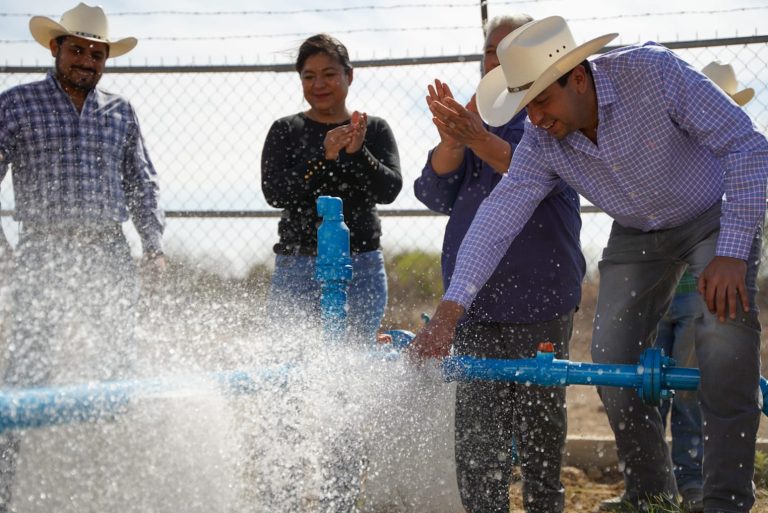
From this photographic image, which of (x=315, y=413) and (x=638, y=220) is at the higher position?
(x=638, y=220)

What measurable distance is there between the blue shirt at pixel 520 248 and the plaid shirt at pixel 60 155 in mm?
1470

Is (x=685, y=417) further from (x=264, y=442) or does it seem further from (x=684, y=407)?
(x=264, y=442)

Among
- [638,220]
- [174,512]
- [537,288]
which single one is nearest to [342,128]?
[537,288]

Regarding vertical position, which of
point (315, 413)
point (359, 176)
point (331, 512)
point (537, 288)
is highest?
point (359, 176)

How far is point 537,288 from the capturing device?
3504 millimetres

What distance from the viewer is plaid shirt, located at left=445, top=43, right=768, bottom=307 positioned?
281 cm

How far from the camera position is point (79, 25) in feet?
14.4

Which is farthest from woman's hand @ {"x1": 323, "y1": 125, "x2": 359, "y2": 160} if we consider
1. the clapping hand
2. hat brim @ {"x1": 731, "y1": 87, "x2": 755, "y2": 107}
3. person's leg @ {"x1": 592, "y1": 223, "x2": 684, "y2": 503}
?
hat brim @ {"x1": 731, "y1": 87, "x2": 755, "y2": 107}

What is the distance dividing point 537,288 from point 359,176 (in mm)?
1018

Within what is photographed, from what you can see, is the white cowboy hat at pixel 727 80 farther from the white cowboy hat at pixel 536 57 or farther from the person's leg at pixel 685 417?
the white cowboy hat at pixel 536 57

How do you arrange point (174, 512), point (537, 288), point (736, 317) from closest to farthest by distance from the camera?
1. point (736, 317)
2. point (174, 512)
3. point (537, 288)

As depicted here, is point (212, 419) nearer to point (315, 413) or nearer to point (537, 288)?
point (315, 413)

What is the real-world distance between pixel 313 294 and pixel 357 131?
0.71 meters

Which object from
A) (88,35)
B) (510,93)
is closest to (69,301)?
(88,35)
